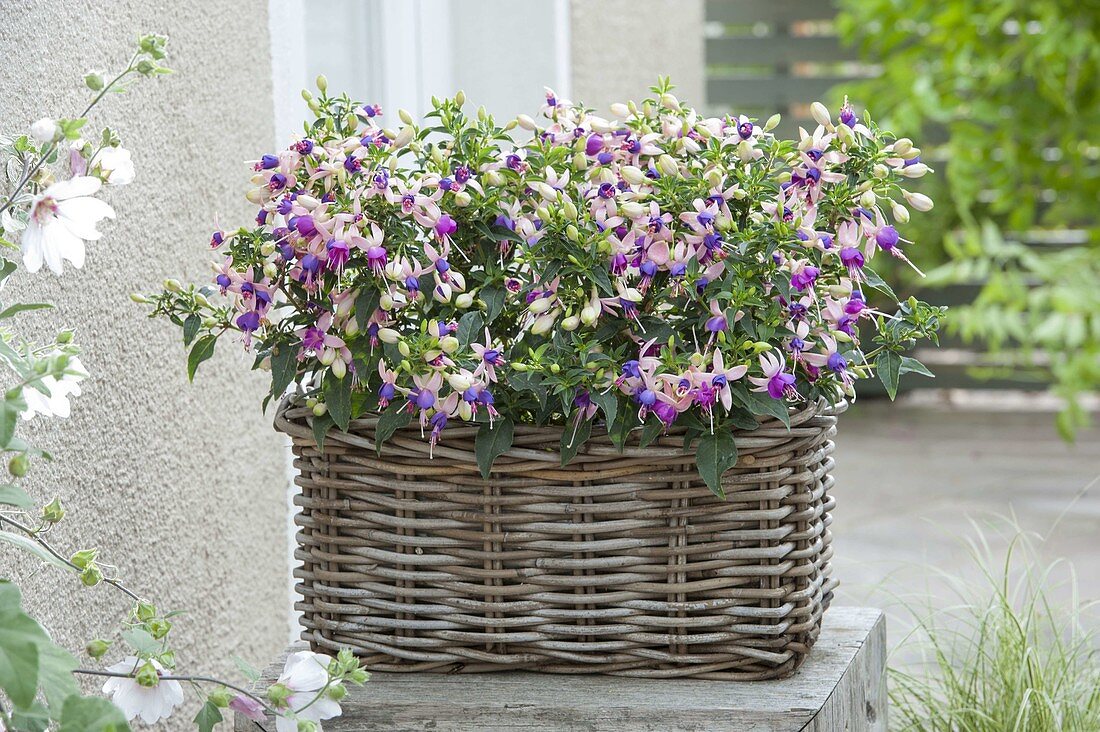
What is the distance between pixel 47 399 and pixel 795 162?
49 cm

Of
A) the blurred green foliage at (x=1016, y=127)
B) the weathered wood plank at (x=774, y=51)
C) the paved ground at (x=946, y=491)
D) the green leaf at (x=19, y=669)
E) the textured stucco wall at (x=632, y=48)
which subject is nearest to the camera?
the green leaf at (x=19, y=669)

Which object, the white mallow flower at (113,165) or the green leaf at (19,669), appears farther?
the white mallow flower at (113,165)

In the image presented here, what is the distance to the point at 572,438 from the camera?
2.67 ft

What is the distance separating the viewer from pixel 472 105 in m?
2.15

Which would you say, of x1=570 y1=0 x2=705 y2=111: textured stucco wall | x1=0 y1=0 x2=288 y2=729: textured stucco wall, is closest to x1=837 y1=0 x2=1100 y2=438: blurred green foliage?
x1=570 y1=0 x2=705 y2=111: textured stucco wall

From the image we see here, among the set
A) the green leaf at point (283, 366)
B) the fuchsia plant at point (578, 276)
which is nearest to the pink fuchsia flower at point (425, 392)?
the fuchsia plant at point (578, 276)

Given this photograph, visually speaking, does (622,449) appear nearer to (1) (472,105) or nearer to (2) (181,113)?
(2) (181,113)

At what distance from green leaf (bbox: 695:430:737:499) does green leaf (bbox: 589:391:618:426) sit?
0.06 metres

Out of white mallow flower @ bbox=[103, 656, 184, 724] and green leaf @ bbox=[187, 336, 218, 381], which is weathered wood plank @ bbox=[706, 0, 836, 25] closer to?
green leaf @ bbox=[187, 336, 218, 381]

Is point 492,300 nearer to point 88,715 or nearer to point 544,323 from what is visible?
point 544,323

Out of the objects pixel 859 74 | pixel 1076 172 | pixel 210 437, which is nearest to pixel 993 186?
pixel 1076 172

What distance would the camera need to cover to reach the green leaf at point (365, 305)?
0.81m

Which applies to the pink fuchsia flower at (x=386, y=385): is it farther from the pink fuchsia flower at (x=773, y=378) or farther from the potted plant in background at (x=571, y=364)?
the pink fuchsia flower at (x=773, y=378)

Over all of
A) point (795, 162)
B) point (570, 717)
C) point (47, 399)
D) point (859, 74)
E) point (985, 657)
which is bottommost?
point (985, 657)
